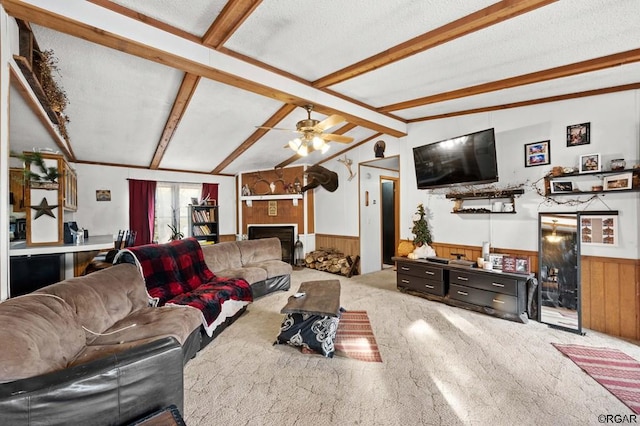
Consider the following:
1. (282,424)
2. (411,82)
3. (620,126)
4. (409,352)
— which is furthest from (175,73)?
(620,126)

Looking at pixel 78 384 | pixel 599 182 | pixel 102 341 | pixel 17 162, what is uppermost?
pixel 17 162

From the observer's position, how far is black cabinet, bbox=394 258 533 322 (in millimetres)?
3264

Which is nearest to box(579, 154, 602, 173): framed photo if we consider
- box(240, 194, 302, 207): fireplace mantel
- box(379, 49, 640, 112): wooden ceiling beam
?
box(379, 49, 640, 112): wooden ceiling beam

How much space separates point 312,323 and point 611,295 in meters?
3.19

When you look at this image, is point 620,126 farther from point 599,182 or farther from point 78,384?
point 78,384

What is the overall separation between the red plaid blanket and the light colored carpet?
1.28ft

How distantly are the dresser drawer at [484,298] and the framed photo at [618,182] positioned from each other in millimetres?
1500

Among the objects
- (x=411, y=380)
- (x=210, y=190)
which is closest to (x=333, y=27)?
(x=411, y=380)

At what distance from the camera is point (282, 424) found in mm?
1729

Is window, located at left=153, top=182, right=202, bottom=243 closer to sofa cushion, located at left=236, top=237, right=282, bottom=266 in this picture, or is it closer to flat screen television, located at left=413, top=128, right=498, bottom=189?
sofa cushion, located at left=236, top=237, right=282, bottom=266

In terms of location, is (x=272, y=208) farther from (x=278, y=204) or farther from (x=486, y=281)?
(x=486, y=281)

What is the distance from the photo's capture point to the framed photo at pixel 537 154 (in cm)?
336

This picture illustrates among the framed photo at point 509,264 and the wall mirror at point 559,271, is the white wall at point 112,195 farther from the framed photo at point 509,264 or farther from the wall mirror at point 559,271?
the wall mirror at point 559,271

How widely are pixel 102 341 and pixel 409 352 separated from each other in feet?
8.11
